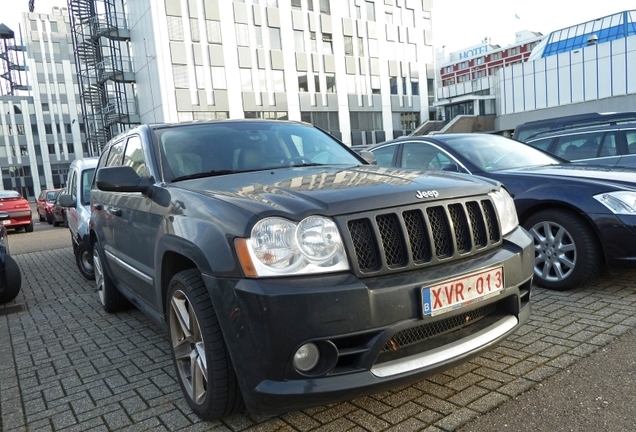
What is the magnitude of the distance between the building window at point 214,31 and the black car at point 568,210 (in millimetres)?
30786

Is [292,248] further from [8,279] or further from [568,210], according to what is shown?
[8,279]

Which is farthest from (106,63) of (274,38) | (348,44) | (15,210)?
(15,210)

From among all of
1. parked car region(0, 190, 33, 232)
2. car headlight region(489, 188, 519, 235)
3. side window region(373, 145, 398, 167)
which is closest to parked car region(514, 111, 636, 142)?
side window region(373, 145, 398, 167)

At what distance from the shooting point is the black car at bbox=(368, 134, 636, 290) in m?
4.08

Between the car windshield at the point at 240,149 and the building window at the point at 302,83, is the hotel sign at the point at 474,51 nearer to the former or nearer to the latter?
the building window at the point at 302,83

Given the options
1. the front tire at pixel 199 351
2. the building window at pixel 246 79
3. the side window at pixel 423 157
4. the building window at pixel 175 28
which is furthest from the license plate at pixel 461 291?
the building window at pixel 246 79

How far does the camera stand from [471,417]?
249cm

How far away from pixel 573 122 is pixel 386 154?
6379 millimetres

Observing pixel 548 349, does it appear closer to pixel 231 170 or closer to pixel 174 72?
pixel 231 170

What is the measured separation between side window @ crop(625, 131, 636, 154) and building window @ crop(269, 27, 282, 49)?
103ft

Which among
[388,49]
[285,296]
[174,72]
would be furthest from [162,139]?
[388,49]

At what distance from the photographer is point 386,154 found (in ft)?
21.1

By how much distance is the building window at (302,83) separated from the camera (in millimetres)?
37219

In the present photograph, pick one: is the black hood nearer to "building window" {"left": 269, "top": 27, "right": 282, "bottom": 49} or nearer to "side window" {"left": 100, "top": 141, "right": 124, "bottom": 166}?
"side window" {"left": 100, "top": 141, "right": 124, "bottom": 166}
